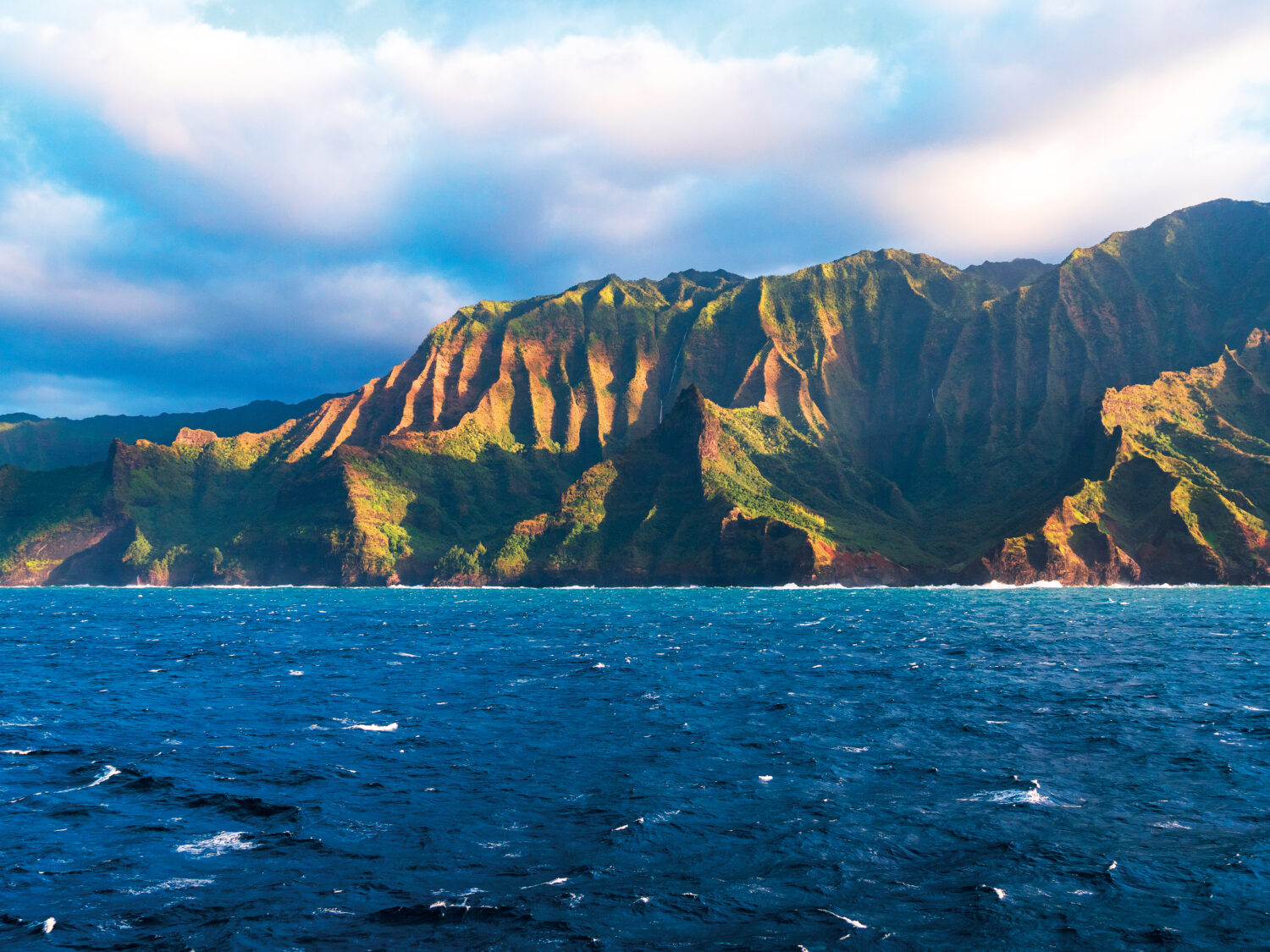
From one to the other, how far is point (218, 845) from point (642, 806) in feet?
59.9

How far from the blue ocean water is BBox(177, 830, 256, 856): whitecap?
217 millimetres

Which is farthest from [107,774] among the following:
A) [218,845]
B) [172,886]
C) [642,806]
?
[642,806]

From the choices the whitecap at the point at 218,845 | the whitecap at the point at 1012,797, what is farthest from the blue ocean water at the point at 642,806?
the whitecap at the point at 1012,797

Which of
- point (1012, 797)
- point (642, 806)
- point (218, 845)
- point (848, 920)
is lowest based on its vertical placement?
point (218, 845)

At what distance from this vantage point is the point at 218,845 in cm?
3394

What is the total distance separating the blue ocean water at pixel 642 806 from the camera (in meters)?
26.7

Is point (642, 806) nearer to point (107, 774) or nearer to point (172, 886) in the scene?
point (172, 886)

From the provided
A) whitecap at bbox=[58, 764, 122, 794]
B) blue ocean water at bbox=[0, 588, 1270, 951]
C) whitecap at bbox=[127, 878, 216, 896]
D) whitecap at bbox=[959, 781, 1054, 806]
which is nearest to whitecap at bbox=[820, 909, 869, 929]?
blue ocean water at bbox=[0, 588, 1270, 951]

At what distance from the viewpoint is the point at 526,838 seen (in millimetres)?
34312

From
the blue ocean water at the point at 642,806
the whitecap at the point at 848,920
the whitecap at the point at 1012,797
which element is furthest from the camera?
the whitecap at the point at 1012,797

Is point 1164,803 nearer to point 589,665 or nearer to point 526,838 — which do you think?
point 526,838

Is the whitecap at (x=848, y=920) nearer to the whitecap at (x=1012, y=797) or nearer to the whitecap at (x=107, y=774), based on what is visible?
the whitecap at (x=1012, y=797)

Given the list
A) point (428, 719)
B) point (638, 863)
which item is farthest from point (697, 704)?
point (638, 863)

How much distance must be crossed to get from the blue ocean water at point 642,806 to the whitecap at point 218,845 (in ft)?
0.71
